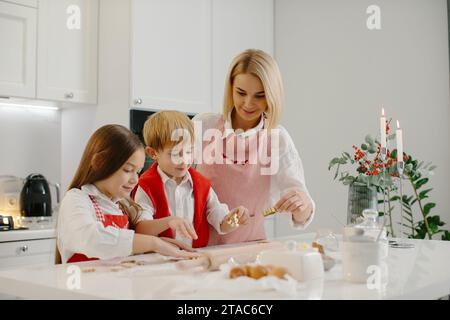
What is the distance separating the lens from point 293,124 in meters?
3.88

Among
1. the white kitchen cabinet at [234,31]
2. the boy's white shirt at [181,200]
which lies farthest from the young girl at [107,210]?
the white kitchen cabinet at [234,31]

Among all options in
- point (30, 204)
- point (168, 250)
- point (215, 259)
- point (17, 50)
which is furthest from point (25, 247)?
point (215, 259)

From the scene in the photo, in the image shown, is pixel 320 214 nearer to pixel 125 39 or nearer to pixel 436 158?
pixel 436 158

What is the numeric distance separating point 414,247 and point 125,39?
189 centimetres

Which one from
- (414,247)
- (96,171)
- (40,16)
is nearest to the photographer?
(96,171)

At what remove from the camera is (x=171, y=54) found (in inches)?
125

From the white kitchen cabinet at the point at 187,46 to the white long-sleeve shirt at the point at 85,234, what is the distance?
1.58m

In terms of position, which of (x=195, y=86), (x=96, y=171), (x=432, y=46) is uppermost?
(x=432, y=46)

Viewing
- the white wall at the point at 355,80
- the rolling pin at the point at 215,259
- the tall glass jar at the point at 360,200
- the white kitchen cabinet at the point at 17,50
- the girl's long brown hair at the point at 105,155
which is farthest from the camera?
the white wall at the point at 355,80

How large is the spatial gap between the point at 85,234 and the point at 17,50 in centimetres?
176

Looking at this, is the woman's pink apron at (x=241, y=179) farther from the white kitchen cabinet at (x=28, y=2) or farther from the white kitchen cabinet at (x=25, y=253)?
the white kitchen cabinet at (x=28, y=2)

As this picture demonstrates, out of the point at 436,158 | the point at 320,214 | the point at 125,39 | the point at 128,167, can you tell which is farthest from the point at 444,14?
the point at 128,167

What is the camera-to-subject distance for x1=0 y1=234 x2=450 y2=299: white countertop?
90 centimetres

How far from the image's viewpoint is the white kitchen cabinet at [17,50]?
2.70 meters
